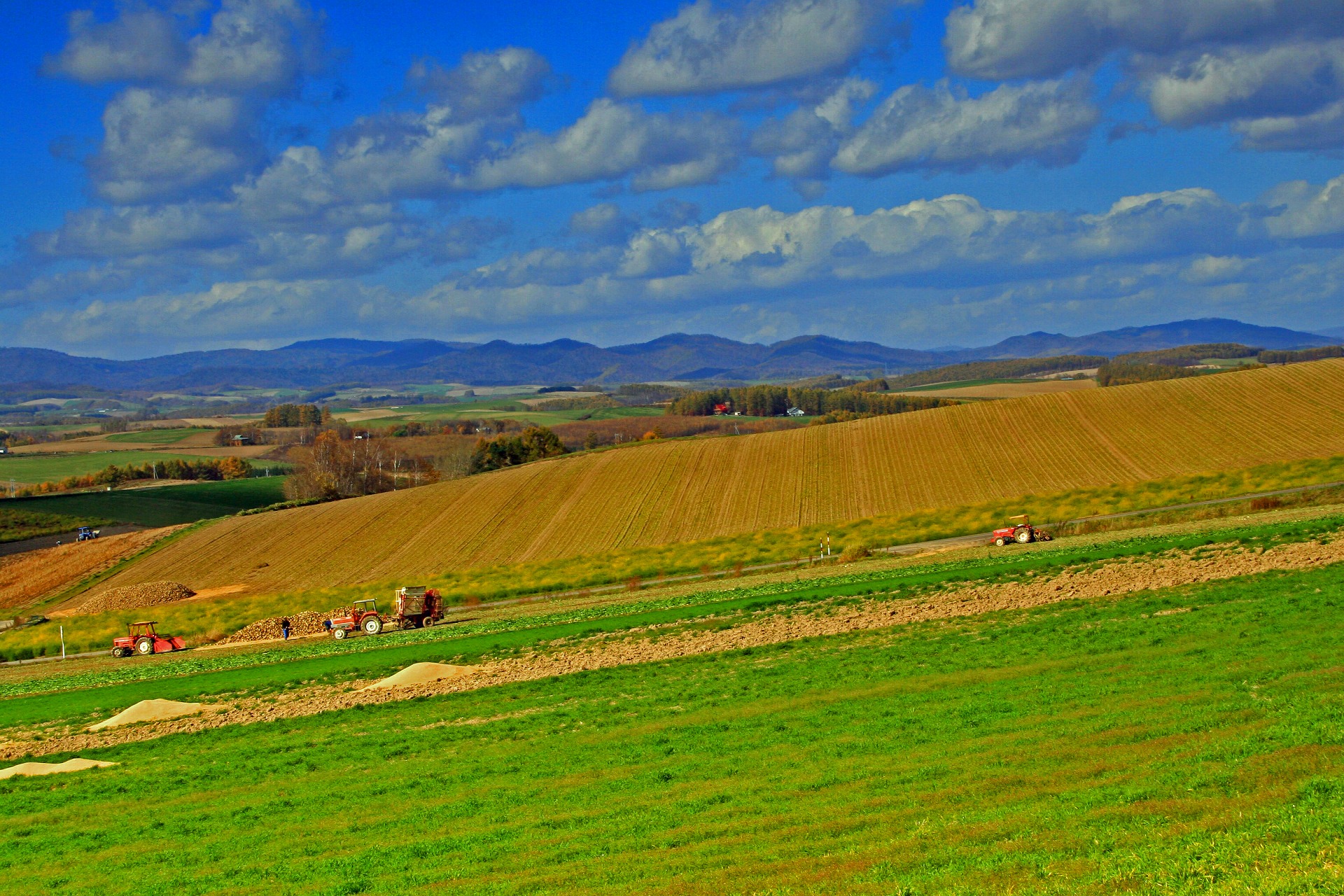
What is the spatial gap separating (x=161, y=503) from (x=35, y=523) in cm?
1543

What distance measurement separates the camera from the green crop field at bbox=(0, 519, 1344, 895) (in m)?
11.4

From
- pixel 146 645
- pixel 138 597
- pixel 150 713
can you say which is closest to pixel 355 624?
pixel 146 645

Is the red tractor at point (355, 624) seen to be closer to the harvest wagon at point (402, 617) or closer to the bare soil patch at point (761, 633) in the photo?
the harvest wagon at point (402, 617)

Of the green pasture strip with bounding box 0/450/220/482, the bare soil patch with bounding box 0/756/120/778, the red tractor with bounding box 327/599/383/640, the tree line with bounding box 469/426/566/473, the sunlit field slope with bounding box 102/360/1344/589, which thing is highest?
the green pasture strip with bounding box 0/450/220/482

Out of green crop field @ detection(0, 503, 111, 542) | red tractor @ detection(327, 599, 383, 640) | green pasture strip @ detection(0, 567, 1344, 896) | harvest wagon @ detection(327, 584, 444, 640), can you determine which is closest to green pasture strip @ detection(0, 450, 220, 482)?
green crop field @ detection(0, 503, 111, 542)

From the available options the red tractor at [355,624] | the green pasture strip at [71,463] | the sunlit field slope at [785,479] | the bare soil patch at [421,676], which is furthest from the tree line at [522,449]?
the bare soil patch at [421,676]

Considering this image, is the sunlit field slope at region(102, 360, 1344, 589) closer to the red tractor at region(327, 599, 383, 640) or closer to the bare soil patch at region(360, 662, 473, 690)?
the red tractor at region(327, 599, 383, 640)

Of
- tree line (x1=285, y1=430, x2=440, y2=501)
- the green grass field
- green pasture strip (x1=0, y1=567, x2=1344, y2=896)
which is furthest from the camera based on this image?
tree line (x1=285, y1=430, x2=440, y2=501)

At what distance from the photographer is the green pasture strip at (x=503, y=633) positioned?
36344mm

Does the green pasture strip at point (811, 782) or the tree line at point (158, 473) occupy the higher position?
the tree line at point (158, 473)

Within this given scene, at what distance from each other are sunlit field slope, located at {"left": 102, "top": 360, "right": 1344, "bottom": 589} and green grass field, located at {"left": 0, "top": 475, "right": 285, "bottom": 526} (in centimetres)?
2133

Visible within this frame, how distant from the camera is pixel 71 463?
18500cm

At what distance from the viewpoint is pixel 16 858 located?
1725cm

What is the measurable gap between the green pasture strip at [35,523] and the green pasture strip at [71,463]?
57217 millimetres
